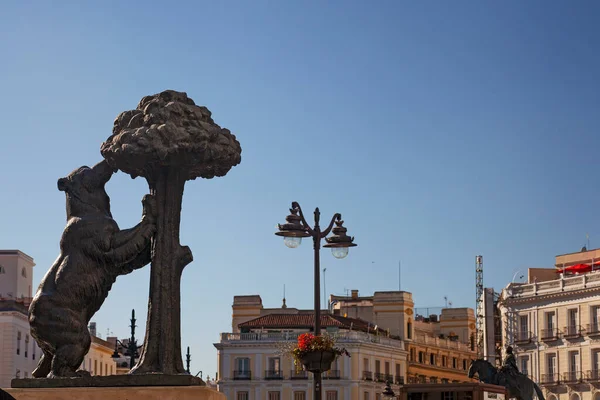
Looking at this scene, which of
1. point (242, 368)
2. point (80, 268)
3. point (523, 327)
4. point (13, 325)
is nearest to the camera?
point (80, 268)

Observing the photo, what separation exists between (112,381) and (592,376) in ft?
212

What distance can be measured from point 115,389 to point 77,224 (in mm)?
1690

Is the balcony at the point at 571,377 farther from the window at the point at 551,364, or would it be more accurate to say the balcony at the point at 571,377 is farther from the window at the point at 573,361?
the window at the point at 551,364

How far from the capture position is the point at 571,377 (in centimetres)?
7469

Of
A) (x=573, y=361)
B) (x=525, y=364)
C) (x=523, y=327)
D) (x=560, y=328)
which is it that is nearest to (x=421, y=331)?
(x=523, y=327)

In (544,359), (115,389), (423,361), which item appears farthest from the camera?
(423,361)

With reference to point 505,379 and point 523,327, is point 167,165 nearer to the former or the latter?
point 505,379

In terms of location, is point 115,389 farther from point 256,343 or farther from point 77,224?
point 256,343

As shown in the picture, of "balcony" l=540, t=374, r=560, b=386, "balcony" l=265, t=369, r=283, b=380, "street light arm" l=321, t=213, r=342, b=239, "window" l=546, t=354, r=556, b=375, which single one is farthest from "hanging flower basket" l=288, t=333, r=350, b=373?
"balcony" l=265, t=369, r=283, b=380

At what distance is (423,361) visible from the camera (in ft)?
334

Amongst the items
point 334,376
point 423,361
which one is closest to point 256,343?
point 334,376

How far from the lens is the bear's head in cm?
1227

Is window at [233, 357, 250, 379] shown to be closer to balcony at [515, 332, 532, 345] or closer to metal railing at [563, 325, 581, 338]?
balcony at [515, 332, 532, 345]

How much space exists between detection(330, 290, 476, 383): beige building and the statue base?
86713 millimetres
